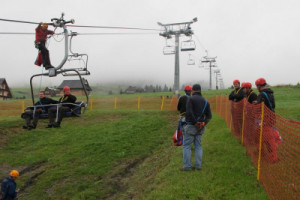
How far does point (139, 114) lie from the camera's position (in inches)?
812

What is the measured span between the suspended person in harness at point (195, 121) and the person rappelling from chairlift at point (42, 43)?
562cm

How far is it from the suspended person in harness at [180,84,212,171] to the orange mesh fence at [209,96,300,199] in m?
1.21

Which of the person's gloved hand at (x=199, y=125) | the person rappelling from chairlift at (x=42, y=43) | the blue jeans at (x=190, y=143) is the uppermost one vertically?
the person rappelling from chairlift at (x=42, y=43)

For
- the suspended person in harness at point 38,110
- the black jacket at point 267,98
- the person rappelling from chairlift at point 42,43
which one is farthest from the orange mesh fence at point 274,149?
the suspended person in harness at point 38,110

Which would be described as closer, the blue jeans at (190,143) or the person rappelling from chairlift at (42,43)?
the blue jeans at (190,143)

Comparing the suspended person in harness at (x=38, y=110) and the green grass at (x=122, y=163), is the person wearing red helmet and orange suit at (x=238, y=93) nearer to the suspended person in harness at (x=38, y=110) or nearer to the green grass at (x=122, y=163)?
the green grass at (x=122, y=163)

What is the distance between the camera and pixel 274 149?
17.7 ft

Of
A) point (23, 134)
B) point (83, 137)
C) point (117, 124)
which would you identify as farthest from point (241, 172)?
point (23, 134)

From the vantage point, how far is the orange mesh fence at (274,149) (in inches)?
167

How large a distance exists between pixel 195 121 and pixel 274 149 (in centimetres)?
190

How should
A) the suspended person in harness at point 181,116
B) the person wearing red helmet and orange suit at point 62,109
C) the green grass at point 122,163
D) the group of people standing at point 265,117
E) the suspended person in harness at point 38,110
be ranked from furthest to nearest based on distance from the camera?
1. the suspended person in harness at point 38,110
2. the person wearing red helmet and orange suit at point 62,109
3. the suspended person in harness at point 181,116
4. the green grass at point 122,163
5. the group of people standing at point 265,117

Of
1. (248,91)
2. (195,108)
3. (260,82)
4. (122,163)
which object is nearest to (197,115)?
(195,108)

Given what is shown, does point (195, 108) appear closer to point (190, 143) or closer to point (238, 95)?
point (190, 143)

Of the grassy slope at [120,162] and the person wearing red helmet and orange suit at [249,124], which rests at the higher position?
the person wearing red helmet and orange suit at [249,124]
